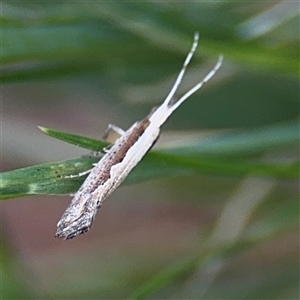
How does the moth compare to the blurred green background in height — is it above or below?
below

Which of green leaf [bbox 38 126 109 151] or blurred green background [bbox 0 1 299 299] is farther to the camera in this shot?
blurred green background [bbox 0 1 299 299]

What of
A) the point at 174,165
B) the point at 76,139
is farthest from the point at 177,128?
the point at 76,139

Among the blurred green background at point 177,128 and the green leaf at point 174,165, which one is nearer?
the green leaf at point 174,165

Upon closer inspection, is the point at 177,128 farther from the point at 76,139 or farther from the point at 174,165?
the point at 76,139

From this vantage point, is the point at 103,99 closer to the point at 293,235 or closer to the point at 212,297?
the point at 212,297

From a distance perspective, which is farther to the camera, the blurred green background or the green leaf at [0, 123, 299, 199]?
the blurred green background

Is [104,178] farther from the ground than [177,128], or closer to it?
closer to it

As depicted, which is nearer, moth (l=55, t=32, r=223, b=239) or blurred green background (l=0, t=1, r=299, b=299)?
moth (l=55, t=32, r=223, b=239)

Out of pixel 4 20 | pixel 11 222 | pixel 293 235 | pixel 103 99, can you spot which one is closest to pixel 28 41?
pixel 4 20
